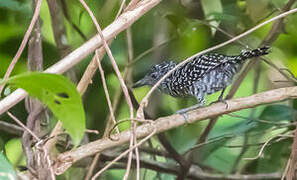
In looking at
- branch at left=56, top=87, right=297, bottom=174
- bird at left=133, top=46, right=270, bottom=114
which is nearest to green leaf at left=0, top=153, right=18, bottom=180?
branch at left=56, top=87, right=297, bottom=174

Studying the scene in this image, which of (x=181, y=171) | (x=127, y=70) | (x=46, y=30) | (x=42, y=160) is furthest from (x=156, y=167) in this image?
(x=42, y=160)

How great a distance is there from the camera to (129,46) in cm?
213

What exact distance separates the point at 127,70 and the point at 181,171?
1.74 feet

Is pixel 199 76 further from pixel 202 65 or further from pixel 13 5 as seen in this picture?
pixel 13 5

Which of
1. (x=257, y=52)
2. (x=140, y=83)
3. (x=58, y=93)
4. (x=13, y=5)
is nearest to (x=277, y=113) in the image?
(x=257, y=52)

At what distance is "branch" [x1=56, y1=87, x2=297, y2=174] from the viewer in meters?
1.23

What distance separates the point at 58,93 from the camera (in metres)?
0.82

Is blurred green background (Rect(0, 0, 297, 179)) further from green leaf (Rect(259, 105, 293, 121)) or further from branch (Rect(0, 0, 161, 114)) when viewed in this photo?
branch (Rect(0, 0, 161, 114))

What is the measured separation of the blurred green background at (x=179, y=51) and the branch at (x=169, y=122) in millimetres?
474

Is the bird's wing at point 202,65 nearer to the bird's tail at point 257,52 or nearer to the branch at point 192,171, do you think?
the bird's tail at point 257,52

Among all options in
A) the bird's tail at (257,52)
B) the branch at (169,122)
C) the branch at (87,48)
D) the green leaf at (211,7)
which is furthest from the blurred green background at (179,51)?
the branch at (87,48)

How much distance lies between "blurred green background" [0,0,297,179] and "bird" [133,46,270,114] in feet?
0.26

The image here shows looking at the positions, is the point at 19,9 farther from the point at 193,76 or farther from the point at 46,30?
the point at 193,76

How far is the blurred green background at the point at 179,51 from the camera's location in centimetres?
212
